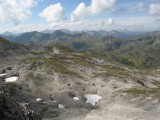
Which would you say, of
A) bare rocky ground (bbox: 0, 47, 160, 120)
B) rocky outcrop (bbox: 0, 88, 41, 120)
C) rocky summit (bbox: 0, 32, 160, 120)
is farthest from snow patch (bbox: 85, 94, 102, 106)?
rocky outcrop (bbox: 0, 88, 41, 120)

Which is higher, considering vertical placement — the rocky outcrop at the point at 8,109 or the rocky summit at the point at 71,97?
the rocky summit at the point at 71,97

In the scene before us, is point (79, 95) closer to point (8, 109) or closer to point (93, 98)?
point (93, 98)

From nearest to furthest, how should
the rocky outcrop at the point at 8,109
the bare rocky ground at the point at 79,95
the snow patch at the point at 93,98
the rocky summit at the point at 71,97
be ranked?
the rocky outcrop at the point at 8,109
the rocky summit at the point at 71,97
the bare rocky ground at the point at 79,95
the snow patch at the point at 93,98

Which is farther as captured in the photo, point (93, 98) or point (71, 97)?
point (93, 98)

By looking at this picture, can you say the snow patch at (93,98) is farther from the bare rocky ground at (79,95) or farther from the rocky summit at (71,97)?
the bare rocky ground at (79,95)

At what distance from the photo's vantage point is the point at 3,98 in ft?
135

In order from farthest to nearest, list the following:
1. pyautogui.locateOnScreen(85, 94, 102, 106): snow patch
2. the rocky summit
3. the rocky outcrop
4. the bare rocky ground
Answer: pyautogui.locateOnScreen(85, 94, 102, 106): snow patch → the bare rocky ground → the rocky summit → the rocky outcrop

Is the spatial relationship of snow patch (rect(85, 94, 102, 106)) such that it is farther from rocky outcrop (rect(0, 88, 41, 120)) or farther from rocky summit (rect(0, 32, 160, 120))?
rocky outcrop (rect(0, 88, 41, 120))

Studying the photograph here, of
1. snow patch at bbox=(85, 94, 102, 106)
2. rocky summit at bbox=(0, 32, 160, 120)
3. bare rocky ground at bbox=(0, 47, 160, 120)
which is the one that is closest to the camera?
rocky summit at bbox=(0, 32, 160, 120)

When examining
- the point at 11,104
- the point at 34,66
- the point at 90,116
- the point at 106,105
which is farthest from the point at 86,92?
the point at 11,104

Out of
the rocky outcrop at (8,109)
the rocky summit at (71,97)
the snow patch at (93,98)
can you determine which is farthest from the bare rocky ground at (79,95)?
the rocky outcrop at (8,109)

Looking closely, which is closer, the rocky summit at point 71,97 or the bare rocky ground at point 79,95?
the rocky summit at point 71,97

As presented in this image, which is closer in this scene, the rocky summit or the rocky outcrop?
the rocky outcrop

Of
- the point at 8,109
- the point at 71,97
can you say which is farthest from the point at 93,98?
the point at 8,109
